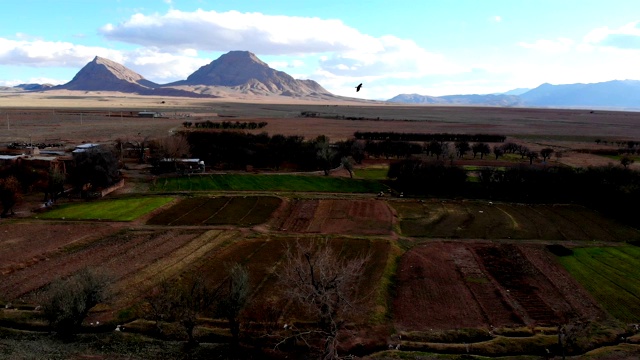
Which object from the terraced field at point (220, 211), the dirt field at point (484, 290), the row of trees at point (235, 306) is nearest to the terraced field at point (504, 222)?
the dirt field at point (484, 290)

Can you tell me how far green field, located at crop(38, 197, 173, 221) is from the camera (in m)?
48.2

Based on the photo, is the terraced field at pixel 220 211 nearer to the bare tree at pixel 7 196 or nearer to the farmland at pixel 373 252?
the farmland at pixel 373 252

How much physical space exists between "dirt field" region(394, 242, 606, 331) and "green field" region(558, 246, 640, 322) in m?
1.00

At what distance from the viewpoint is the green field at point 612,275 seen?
1220 inches

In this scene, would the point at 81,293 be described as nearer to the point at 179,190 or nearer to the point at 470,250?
the point at 470,250

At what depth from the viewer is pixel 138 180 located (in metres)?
66.5

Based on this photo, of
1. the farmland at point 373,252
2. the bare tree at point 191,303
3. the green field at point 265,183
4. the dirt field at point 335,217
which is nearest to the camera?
the bare tree at point 191,303

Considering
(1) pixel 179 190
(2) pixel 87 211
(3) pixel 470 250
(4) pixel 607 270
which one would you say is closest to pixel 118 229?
(2) pixel 87 211

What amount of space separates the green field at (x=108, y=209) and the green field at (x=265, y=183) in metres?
7.41

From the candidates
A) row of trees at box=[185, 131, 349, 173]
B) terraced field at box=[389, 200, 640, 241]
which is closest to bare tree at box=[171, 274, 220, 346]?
terraced field at box=[389, 200, 640, 241]

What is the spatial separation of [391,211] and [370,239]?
10.8 m

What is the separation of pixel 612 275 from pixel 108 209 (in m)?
46.6

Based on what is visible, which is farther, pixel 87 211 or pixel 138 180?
pixel 138 180

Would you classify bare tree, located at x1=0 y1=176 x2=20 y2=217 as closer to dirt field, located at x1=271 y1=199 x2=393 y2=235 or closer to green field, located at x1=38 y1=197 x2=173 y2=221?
green field, located at x1=38 y1=197 x2=173 y2=221
